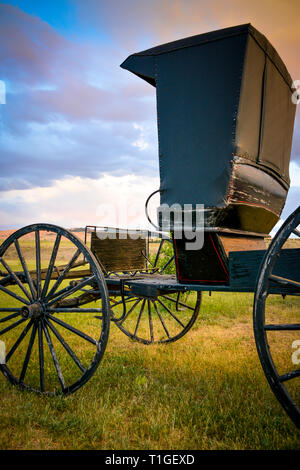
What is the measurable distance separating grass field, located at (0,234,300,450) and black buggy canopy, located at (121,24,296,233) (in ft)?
5.49

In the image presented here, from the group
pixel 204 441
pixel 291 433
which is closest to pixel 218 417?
pixel 204 441

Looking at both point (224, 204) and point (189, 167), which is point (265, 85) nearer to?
point (189, 167)

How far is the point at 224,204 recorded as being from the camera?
2.64 metres

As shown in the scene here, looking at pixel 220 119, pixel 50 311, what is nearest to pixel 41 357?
pixel 50 311

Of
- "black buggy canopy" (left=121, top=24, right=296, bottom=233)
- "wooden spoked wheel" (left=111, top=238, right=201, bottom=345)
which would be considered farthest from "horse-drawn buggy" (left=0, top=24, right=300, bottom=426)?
"wooden spoked wheel" (left=111, top=238, right=201, bottom=345)

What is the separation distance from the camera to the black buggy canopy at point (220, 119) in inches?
104

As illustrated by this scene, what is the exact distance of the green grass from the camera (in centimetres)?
233

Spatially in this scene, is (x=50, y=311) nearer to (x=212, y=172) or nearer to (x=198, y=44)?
(x=212, y=172)

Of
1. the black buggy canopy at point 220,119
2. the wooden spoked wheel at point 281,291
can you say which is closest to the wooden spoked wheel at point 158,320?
the black buggy canopy at point 220,119

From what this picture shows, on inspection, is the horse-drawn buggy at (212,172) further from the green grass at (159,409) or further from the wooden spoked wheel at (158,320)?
the wooden spoked wheel at (158,320)

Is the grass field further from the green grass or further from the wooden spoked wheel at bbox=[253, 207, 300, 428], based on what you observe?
the wooden spoked wheel at bbox=[253, 207, 300, 428]

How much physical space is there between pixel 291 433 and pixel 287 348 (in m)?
2.58

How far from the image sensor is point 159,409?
277 centimetres

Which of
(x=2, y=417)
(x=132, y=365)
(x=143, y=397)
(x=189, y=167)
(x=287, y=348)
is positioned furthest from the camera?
(x=287, y=348)
